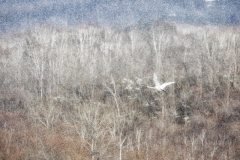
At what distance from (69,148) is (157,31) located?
3757 cm

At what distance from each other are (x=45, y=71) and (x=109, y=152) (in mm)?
29899

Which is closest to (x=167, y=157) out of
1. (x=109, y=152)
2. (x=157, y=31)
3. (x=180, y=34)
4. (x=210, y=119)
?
(x=109, y=152)

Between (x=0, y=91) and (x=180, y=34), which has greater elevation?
(x=180, y=34)

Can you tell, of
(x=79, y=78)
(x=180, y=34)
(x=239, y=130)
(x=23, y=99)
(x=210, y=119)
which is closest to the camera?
(x=239, y=130)

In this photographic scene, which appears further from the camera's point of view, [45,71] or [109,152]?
[45,71]

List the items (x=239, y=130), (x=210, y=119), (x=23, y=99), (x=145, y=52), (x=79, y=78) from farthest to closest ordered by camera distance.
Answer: (x=145, y=52) < (x=79, y=78) < (x=23, y=99) < (x=210, y=119) < (x=239, y=130)

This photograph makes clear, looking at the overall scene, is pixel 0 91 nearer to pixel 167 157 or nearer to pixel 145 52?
pixel 145 52

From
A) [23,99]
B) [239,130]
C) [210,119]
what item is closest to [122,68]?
[23,99]

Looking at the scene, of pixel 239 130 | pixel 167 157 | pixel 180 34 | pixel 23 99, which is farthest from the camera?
pixel 180 34

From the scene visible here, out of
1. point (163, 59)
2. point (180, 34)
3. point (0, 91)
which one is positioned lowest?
point (0, 91)

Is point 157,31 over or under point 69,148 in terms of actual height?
over

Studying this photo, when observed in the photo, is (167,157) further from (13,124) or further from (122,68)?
(122,68)

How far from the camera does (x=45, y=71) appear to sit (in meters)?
46.6

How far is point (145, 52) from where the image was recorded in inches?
2084
